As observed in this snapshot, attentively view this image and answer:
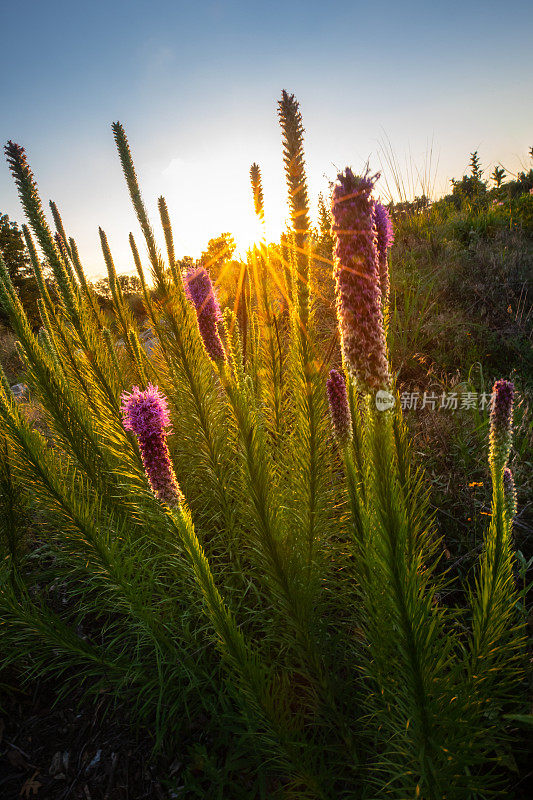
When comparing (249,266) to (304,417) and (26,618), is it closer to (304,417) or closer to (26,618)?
(304,417)

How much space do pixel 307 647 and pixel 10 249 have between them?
24842 millimetres

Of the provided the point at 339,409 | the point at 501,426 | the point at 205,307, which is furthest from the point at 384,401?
the point at 205,307

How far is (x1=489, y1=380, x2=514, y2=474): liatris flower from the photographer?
1163 mm

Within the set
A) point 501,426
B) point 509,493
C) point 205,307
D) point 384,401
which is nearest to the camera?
point 384,401

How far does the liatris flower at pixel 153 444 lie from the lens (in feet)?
3.98

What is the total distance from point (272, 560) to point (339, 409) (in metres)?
0.58

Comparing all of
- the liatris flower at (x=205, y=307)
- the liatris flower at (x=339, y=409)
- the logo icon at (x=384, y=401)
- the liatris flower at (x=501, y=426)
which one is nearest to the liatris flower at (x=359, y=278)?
the logo icon at (x=384, y=401)

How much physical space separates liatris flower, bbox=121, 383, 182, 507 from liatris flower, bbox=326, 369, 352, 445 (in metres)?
0.59

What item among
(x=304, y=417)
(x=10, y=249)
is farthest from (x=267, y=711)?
(x=10, y=249)

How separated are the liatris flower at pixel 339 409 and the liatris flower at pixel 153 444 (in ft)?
1.94

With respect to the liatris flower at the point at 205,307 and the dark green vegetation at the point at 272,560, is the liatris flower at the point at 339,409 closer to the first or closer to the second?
the dark green vegetation at the point at 272,560

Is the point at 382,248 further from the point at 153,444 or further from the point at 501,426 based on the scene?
the point at 153,444

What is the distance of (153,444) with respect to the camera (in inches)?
49.6

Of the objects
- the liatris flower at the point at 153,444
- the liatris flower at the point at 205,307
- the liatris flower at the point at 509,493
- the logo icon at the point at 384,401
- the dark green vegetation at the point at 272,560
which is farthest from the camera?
the liatris flower at the point at 205,307
